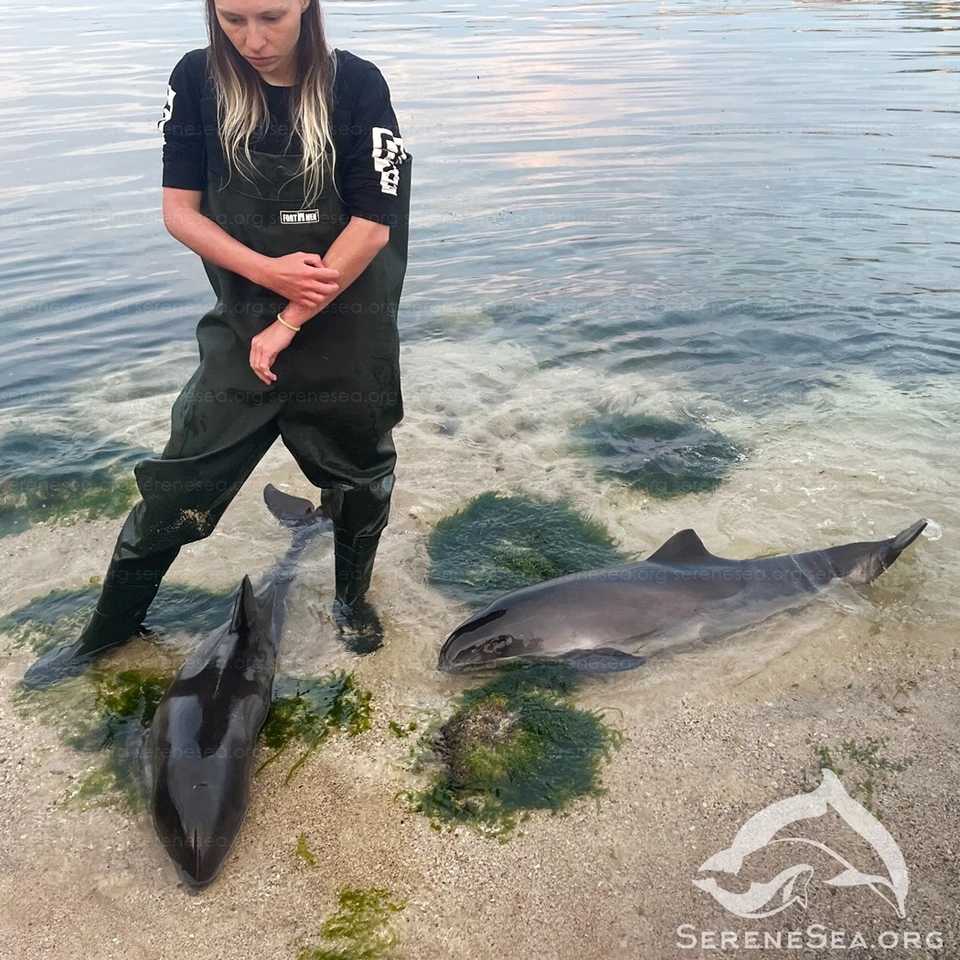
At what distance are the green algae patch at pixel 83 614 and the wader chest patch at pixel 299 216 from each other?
2.34 metres

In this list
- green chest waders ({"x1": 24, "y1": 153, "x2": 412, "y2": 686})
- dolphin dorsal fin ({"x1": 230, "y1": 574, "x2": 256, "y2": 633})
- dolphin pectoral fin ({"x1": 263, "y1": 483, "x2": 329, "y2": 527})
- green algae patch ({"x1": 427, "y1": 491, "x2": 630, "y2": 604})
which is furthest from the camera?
dolphin pectoral fin ({"x1": 263, "y1": 483, "x2": 329, "y2": 527})

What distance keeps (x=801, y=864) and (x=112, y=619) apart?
3.35 m

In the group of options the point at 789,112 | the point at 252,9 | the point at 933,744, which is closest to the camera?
the point at 252,9

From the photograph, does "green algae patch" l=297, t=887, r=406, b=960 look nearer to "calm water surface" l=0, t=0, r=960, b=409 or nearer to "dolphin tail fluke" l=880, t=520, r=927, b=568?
"dolphin tail fluke" l=880, t=520, r=927, b=568

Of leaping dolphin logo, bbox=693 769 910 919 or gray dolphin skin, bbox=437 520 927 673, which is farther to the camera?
gray dolphin skin, bbox=437 520 927 673

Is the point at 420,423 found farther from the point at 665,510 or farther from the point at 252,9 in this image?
the point at 252,9

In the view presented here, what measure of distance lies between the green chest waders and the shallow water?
3.05ft

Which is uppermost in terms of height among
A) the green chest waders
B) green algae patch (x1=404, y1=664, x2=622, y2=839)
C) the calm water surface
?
the green chest waders

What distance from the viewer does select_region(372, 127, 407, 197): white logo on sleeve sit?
11.9 ft

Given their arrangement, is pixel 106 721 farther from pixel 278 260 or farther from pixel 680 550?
pixel 680 550

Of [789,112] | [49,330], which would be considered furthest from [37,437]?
[789,112]

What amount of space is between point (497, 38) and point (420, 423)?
1044 inches

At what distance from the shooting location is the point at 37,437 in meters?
7.26

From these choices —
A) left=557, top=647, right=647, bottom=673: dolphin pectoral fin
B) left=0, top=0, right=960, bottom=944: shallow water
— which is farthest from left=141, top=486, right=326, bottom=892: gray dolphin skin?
left=557, top=647, right=647, bottom=673: dolphin pectoral fin
